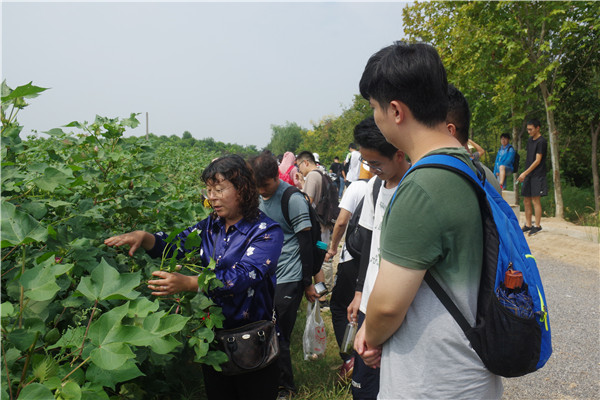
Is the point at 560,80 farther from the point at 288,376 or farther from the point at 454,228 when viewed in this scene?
the point at 454,228

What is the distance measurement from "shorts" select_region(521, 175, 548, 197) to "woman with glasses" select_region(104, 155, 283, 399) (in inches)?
276

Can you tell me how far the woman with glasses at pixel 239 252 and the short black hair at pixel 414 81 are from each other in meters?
1.21

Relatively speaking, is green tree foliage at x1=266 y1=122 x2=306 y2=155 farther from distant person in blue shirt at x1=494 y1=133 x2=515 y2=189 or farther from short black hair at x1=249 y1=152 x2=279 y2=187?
short black hair at x1=249 y1=152 x2=279 y2=187

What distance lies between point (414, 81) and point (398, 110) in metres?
0.09

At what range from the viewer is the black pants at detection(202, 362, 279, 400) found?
2381 mm

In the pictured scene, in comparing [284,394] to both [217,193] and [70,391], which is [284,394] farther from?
[70,391]

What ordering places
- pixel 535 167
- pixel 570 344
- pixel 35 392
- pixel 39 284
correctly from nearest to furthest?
pixel 35 392, pixel 39 284, pixel 570 344, pixel 535 167

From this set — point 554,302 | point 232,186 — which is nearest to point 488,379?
point 232,186

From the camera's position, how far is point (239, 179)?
2465mm

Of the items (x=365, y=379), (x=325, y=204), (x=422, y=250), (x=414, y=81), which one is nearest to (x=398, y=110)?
(x=414, y=81)

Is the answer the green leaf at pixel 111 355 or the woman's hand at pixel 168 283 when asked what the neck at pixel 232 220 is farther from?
the green leaf at pixel 111 355

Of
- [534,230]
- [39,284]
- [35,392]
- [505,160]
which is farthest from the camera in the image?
[505,160]

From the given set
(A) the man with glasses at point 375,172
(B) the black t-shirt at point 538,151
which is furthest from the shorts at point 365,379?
(B) the black t-shirt at point 538,151

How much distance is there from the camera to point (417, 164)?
123 centimetres
